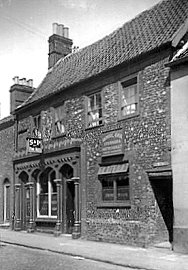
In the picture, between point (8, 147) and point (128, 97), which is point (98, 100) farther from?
point (8, 147)

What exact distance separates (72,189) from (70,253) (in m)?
6.07

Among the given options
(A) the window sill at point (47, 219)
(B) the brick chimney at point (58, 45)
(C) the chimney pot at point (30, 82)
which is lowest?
(A) the window sill at point (47, 219)

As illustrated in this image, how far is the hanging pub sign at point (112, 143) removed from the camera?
16922 millimetres

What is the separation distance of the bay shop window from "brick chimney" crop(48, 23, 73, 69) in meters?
7.44

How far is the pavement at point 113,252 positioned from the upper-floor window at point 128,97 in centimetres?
501

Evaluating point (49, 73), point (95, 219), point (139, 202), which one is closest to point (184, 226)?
point (139, 202)

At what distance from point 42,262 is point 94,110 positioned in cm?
781

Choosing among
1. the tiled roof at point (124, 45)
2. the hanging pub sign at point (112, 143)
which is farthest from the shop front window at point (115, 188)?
the tiled roof at point (124, 45)

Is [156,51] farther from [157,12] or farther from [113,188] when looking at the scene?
[113,188]

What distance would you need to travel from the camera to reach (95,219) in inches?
710

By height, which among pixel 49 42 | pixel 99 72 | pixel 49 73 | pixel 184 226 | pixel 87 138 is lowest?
pixel 184 226

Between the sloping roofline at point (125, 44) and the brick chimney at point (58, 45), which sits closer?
the sloping roofline at point (125, 44)

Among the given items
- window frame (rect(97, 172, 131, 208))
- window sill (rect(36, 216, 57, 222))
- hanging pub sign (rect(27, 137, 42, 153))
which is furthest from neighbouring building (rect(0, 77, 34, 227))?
window frame (rect(97, 172, 131, 208))

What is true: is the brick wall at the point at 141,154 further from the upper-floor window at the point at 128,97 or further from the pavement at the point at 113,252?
the pavement at the point at 113,252
